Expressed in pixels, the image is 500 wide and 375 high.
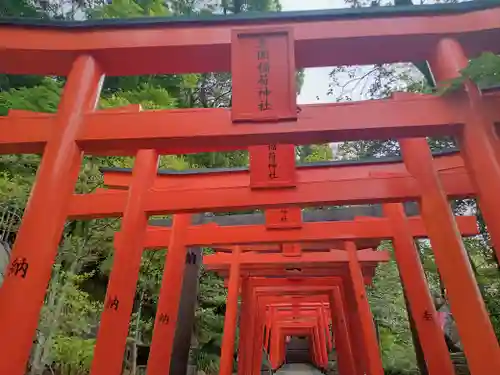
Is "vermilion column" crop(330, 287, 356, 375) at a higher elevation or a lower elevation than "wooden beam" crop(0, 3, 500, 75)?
lower

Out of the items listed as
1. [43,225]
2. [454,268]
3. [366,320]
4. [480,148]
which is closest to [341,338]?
[366,320]

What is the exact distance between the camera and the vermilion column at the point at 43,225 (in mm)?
3420

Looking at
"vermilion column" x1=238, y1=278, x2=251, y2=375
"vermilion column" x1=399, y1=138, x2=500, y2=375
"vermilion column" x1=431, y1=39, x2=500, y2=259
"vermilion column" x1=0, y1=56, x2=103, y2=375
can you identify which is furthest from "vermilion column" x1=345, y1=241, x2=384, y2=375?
"vermilion column" x1=0, y1=56, x2=103, y2=375

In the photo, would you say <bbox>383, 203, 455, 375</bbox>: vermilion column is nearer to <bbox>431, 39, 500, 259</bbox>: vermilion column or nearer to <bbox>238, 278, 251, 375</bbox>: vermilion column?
<bbox>431, 39, 500, 259</bbox>: vermilion column

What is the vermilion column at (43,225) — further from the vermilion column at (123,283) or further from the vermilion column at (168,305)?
the vermilion column at (168,305)

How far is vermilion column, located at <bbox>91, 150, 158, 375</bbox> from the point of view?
5371mm

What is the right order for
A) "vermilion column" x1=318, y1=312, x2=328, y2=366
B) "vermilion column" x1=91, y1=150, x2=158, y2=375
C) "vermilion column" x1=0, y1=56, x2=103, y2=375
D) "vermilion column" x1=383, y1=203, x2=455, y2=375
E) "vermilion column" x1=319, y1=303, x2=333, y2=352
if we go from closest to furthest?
"vermilion column" x1=0, y1=56, x2=103, y2=375 → "vermilion column" x1=91, y1=150, x2=158, y2=375 → "vermilion column" x1=383, y1=203, x2=455, y2=375 → "vermilion column" x1=319, y1=303, x2=333, y2=352 → "vermilion column" x1=318, y1=312, x2=328, y2=366

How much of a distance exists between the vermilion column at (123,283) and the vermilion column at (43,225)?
6.39 ft

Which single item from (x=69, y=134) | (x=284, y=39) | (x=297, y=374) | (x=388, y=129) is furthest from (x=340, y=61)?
(x=297, y=374)

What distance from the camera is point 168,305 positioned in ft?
24.5

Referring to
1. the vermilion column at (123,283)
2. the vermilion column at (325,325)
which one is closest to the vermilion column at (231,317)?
the vermilion column at (123,283)

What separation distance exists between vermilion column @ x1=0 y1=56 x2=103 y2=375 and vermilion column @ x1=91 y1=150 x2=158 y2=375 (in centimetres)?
195

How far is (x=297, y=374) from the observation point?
1897cm

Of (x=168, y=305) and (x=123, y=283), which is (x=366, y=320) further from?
(x=123, y=283)
